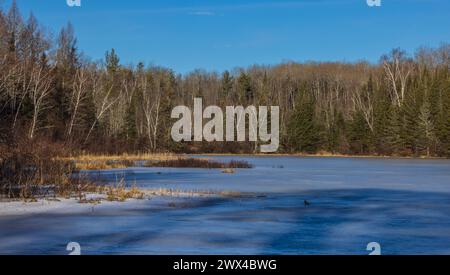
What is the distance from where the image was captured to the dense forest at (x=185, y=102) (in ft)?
150

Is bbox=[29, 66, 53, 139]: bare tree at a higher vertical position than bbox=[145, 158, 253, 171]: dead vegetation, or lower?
higher

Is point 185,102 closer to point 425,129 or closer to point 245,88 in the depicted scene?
point 245,88

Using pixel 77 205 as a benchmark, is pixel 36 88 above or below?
above

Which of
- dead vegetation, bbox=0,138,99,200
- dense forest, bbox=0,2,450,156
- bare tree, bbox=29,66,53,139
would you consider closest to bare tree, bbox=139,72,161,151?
dense forest, bbox=0,2,450,156

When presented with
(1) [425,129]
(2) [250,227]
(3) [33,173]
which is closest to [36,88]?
(3) [33,173]

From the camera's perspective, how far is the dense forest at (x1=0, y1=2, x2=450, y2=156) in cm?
4584

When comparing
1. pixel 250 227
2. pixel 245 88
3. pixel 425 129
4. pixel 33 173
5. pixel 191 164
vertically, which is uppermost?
pixel 245 88

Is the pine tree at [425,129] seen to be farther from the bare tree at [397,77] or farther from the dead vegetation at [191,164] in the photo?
the dead vegetation at [191,164]

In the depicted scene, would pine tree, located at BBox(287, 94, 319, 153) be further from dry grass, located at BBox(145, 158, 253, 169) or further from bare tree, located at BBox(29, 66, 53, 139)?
dry grass, located at BBox(145, 158, 253, 169)

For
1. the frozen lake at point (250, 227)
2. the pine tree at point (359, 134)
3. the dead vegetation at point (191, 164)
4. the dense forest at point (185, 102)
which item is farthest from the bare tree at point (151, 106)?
the frozen lake at point (250, 227)

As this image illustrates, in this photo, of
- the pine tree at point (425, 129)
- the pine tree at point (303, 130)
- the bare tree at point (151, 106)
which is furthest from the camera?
the pine tree at point (303, 130)

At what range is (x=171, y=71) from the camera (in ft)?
306

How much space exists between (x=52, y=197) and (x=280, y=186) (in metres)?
8.23

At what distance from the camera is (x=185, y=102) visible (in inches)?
3477
